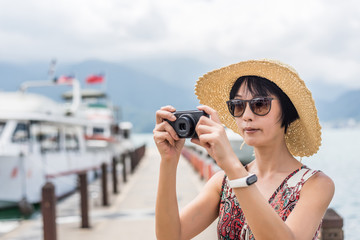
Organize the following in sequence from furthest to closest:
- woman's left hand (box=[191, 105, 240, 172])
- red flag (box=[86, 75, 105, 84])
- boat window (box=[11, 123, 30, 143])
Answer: red flag (box=[86, 75, 105, 84]), boat window (box=[11, 123, 30, 143]), woman's left hand (box=[191, 105, 240, 172])

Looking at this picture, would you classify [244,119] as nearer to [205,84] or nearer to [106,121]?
[205,84]

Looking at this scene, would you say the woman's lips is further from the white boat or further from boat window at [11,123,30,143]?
boat window at [11,123,30,143]

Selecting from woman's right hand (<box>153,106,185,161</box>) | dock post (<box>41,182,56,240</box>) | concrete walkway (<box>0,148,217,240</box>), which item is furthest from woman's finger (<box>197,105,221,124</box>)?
concrete walkway (<box>0,148,217,240</box>)

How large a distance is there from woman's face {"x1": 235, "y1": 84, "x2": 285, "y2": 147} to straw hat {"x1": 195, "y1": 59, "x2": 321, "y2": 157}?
104 millimetres

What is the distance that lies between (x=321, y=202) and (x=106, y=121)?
28.0 meters

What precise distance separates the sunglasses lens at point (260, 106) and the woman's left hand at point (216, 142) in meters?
0.37

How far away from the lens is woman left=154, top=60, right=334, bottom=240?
1.66 m

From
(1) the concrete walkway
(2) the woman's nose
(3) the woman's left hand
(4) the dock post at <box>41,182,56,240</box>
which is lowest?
(1) the concrete walkway

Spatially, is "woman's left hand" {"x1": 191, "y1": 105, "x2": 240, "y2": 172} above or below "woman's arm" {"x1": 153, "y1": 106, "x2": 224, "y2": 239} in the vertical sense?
above

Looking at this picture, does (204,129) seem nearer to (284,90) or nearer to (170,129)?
(170,129)

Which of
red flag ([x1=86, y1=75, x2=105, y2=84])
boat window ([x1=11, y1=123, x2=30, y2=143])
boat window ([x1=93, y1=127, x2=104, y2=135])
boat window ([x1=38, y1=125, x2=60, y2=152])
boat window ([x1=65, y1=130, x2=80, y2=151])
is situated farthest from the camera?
red flag ([x1=86, y1=75, x2=105, y2=84])

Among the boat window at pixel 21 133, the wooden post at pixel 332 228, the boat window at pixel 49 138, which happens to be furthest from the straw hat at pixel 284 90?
the boat window at pixel 49 138

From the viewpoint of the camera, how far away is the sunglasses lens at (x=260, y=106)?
196 cm

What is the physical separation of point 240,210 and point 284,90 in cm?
60
